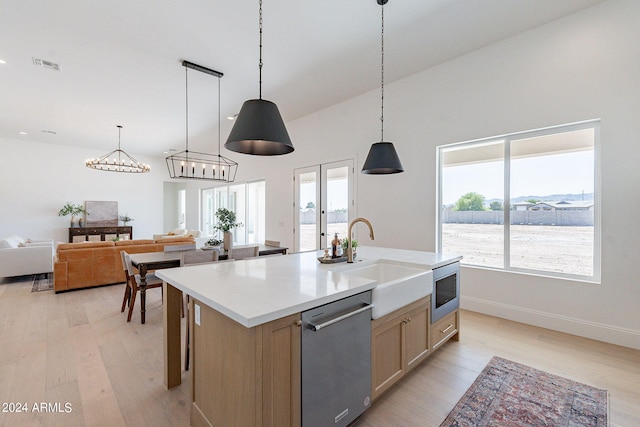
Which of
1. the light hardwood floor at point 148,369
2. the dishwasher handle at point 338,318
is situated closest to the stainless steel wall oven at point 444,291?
the light hardwood floor at point 148,369

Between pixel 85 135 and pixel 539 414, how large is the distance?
9.80 m

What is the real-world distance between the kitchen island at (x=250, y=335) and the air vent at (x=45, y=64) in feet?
13.0

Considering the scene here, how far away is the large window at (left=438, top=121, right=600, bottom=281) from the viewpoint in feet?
10.2

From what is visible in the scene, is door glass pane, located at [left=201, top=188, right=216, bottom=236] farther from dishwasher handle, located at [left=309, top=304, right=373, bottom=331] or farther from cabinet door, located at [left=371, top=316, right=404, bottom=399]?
dishwasher handle, located at [left=309, top=304, right=373, bottom=331]

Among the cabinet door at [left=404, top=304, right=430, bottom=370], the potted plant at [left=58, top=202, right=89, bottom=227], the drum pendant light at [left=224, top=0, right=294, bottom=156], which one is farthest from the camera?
the potted plant at [left=58, top=202, right=89, bottom=227]

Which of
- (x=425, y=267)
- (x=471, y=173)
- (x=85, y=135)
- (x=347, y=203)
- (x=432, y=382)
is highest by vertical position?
(x=85, y=135)

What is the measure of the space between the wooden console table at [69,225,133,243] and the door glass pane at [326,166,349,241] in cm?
678

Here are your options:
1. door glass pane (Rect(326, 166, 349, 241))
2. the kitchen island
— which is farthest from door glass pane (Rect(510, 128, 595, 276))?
the kitchen island

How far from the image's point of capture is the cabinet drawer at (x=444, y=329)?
2.42 metres

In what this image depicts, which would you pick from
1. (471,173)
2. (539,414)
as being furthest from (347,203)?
(539,414)

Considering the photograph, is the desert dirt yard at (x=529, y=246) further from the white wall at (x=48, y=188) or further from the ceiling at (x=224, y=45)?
the white wall at (x=48, y=188)

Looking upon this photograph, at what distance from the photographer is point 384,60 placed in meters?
3.81

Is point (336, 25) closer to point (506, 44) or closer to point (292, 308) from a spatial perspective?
point (506, 44)

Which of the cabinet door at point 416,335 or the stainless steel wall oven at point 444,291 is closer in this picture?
the cabinet door at point 416,335
